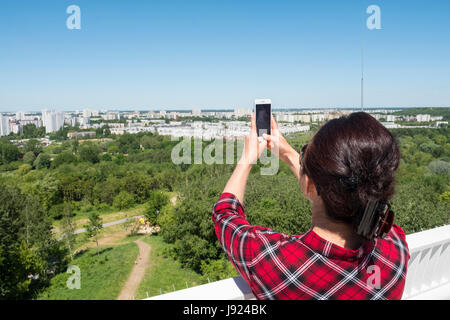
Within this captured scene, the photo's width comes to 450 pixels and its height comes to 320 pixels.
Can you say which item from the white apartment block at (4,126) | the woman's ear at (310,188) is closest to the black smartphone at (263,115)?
the woman's ear at (310,188)

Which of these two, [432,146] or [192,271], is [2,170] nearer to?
[192,271]

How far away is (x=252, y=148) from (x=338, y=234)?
13.3 inches

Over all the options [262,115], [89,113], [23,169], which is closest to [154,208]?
[262,115]

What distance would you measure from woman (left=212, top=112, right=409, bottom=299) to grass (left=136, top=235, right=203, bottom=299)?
12127 millimetres

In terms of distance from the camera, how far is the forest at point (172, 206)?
11.9 metres

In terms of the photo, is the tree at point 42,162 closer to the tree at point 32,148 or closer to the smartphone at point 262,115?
the tree at point 32,148

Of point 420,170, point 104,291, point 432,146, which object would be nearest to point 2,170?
point 104,291

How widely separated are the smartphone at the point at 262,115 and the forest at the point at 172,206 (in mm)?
127

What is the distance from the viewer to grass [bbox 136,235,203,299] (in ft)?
40.5

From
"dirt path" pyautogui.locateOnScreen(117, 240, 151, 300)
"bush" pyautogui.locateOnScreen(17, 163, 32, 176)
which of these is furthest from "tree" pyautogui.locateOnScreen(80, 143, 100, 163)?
"dirt path" pyautogui.locateOnScreen(117, 240, 151, 300)

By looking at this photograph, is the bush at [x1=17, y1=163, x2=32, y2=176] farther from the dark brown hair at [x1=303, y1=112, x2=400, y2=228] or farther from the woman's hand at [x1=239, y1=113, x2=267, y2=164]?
the dark brown hair at [x1=303, y1=112, x2=400, y2=228]
